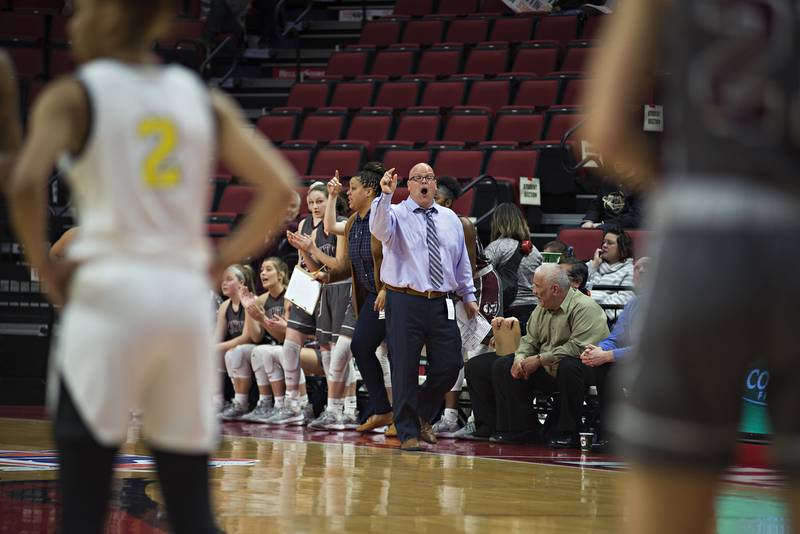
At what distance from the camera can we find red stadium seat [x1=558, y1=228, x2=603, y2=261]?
36.5 ft

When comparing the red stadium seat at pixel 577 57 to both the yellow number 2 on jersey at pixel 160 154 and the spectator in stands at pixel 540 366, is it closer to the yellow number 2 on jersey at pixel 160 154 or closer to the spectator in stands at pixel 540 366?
the spectator in stands at pixel 540 366

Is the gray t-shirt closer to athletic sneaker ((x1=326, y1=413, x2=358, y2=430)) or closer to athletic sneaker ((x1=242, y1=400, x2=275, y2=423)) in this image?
athletic sneaker ((x1=326, y1=413, x2=358, y2=430))

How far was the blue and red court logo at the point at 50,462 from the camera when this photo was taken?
6.71 m

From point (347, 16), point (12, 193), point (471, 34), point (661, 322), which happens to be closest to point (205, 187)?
point (12, 193)

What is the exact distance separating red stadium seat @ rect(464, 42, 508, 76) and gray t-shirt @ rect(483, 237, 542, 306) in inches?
249

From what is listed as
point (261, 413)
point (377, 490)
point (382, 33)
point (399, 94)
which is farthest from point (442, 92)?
point (377, 490)

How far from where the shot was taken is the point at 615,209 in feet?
38.0

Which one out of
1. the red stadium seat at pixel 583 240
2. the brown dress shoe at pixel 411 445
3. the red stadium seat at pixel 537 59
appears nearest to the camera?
the brown dress shoe at pixel 411 445

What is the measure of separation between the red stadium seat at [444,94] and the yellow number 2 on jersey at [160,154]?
1314cm

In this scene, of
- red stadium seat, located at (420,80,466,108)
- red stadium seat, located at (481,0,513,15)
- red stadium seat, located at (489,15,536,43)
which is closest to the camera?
red stadium seat, located at (420,80,466,108)

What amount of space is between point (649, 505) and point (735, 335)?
0.93 feet

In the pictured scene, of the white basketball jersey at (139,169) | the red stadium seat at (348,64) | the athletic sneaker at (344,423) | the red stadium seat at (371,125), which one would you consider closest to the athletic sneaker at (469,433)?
the athletic sneaker at (344,423)

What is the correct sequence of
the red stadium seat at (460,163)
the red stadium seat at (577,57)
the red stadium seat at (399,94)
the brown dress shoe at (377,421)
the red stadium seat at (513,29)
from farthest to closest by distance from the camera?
the red stadium seat at (513,29)
the red stadium seat at (399,94)
the red stadium seat at (577,57)
the red stadium seat at (460,163)
the brown dress shoe at (377,421)

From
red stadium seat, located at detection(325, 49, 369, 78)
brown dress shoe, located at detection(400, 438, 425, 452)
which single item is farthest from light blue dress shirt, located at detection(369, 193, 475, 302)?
red stadium seat, located at detection(325, 49, 369, 78)
